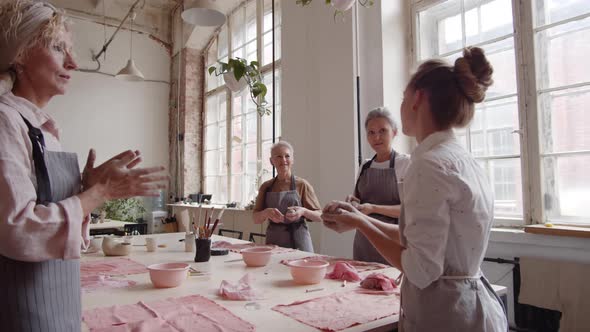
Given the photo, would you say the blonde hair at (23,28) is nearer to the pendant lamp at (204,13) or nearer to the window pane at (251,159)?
the pendant lamp at (204,13)

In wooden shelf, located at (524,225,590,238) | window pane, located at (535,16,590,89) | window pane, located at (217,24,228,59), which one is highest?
window pane, located at (217,24,228,59)

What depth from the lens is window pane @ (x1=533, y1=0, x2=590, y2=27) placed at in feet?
9.63

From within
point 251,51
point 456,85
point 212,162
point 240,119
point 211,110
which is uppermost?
point 251,51

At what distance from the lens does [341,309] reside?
4.45 ft

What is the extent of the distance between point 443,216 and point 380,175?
174cm

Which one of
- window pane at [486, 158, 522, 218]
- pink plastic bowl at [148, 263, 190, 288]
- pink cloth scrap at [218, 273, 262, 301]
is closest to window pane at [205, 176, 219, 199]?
window pane at [486, 158, 522, 218]

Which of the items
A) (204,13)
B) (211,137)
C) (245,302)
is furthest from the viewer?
(211,137)

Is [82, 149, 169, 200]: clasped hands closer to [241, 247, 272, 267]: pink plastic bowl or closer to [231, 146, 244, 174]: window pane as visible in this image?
[241, 247, 272, 267]: pink plastic bowl

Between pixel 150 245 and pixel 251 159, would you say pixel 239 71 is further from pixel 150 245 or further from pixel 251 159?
pixel 251 159

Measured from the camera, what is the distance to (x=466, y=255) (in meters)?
1.11

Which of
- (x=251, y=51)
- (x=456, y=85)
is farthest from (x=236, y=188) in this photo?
(x=456, y=85)

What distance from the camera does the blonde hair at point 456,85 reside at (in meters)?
1.17

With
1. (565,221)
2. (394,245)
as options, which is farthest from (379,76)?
(394,245)

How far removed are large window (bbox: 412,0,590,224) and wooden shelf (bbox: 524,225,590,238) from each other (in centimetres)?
25
